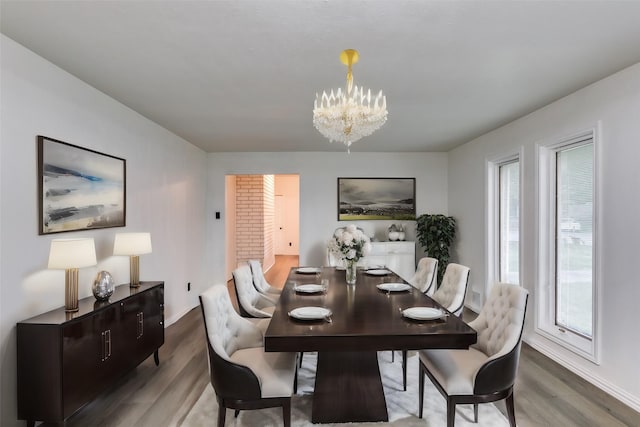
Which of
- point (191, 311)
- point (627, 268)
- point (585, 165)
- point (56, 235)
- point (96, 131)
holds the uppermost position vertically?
point (96, 131)

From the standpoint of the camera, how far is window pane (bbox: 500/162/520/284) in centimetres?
445

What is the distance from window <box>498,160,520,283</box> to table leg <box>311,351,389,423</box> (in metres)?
2.73

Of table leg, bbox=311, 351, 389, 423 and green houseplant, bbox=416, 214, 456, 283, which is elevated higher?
green houseplant, bbox=416, 214, 456, 283

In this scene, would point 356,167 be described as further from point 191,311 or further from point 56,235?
point 56,235

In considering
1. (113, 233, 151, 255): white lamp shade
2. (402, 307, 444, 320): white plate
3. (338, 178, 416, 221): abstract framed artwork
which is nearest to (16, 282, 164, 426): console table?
(113, 233, 151, 255): white lamp shade

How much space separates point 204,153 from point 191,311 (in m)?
2.64

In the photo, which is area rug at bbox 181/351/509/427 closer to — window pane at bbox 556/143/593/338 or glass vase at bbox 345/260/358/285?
glass vase at bbox 345/260/358/285

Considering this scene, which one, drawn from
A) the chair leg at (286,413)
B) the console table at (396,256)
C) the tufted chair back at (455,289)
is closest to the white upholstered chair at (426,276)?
the tufted chair back at (455,289)

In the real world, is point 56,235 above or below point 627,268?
above

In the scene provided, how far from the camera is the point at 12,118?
227 centimetres

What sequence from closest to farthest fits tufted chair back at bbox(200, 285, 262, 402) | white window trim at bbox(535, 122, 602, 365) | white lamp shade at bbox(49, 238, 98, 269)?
tufted chair back at bbox(200, 285, 262, 402) → white lamp shade at bbox(49, 238, 98, 269) → white window trim at bbox(535, 122, 602, 365)

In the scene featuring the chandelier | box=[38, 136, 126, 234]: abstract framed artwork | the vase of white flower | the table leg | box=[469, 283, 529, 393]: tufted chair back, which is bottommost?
the table leg

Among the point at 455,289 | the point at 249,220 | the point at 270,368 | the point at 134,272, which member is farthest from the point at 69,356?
the point at 249,220

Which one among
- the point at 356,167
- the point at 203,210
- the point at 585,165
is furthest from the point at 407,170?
the point at 203,210
